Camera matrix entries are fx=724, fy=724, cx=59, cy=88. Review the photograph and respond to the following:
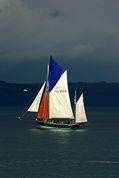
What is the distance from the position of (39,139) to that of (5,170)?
52.2 metres

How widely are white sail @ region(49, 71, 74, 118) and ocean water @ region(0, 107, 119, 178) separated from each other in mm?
5094

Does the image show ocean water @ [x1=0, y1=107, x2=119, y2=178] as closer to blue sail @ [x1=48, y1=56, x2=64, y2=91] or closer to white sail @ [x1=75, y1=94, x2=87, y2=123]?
white sail @ [x1=75, y1=94, x2=87, y2=123]

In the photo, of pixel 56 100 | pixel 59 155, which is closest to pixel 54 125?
pixel 56 100

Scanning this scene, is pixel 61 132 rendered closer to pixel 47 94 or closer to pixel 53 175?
pixel 47 94

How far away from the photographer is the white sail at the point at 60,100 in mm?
182250

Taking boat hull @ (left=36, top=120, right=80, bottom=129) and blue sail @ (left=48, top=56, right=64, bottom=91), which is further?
boat hull @ (left=36, top=120, right=80, bottom=129)

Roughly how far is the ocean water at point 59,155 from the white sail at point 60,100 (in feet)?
16.7

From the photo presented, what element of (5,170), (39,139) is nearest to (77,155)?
(5,170)

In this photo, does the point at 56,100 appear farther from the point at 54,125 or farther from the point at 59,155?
the point at 59,155

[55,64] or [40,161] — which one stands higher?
[55,64]

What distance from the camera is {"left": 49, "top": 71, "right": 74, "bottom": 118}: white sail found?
182m

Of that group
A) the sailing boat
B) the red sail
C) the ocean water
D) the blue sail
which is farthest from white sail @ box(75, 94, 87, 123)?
the blue sail

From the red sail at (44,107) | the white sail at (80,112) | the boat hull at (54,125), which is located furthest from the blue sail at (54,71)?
the boat hull at (54,125)

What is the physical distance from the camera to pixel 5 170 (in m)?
112
